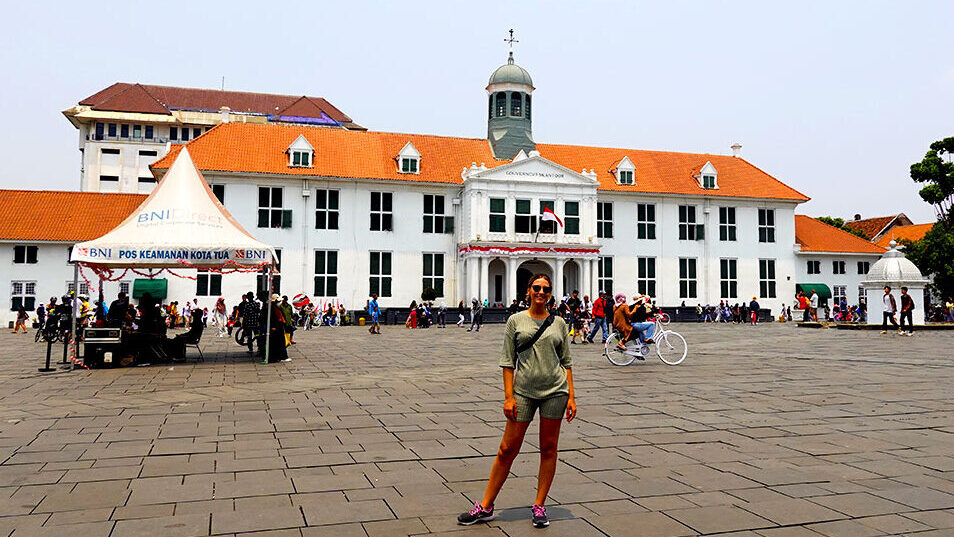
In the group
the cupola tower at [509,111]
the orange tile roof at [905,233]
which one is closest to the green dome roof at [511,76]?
the cupola tower at [509,111]

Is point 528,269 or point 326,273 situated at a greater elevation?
point 528,269

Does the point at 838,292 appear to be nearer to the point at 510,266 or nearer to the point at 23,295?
the point at 510,266

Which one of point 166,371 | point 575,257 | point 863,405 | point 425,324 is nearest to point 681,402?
point 863,405

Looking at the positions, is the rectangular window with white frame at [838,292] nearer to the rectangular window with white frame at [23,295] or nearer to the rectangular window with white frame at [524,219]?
the rectangular window with white frame at [524,219]

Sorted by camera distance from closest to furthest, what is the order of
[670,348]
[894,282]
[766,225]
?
1. [670,348]
2. [894,282]
3. [766,225]

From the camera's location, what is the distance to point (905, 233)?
74000 mm

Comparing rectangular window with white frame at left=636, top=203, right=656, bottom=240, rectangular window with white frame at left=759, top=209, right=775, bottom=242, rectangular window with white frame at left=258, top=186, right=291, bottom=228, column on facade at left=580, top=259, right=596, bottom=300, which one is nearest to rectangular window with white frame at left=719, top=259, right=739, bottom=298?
rectangular window with white frame at left=759, top=209, right=775, bottom=242

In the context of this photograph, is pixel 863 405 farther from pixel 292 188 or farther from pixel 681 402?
pixel 292 188

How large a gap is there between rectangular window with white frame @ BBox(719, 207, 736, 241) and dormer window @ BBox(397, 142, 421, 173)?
21.0 metres

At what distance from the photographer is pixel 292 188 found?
41.2 meters

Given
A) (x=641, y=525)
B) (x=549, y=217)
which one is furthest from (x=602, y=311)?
(x=549, y=217)

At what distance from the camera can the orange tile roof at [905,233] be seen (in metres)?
71.1

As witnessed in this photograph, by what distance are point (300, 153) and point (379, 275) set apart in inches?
339

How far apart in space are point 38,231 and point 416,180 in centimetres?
2202
